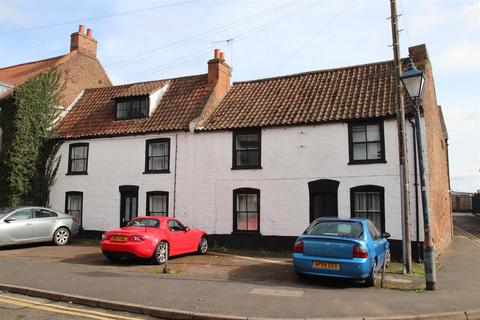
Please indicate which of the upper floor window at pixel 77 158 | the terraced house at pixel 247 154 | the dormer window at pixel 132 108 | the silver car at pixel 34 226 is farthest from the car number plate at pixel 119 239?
the upper floor window at pixel 77 158

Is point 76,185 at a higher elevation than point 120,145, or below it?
below

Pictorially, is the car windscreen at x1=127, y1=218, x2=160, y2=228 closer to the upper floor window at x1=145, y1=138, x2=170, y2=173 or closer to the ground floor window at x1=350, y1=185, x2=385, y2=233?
the upper floor window at x1=145, y1=138, x2=170, y2=173

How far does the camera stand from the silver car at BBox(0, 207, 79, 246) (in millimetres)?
15273

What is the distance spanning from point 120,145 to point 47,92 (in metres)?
5.76

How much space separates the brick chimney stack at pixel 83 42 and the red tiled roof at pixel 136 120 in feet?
12.8

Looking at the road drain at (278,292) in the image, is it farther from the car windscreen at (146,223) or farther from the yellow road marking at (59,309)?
the car windscreen at (146,223)

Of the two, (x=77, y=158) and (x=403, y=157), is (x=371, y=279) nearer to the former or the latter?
(x=403, y=157)

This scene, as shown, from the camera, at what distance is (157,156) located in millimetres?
19141

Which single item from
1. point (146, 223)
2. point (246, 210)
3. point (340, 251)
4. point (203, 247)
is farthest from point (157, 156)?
point (340, 251)

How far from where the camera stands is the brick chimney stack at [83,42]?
26.0 meters

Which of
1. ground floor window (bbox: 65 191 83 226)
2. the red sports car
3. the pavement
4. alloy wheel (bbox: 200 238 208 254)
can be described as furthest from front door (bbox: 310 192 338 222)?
ground floor window (bbox: 65 191 83 226)

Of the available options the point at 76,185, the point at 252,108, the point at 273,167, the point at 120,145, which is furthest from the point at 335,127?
the point at 76,185

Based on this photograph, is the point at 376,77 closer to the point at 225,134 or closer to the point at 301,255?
the point at 225,134

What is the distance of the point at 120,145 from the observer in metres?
20.0
